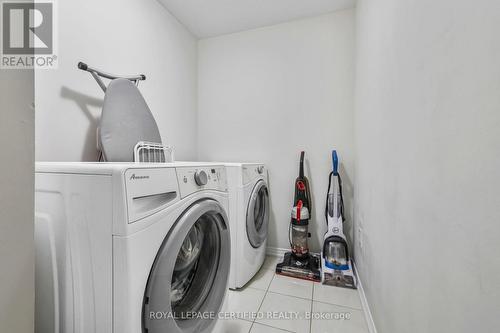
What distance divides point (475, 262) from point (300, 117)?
169cm

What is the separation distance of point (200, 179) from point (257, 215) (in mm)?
1066

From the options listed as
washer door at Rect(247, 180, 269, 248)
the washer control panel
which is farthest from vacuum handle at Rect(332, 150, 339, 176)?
the washer control panel

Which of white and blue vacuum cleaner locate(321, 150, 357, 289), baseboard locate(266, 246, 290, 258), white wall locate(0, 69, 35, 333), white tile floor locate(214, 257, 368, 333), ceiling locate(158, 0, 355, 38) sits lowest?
white tile floor locate(214, 257, 368, 333)

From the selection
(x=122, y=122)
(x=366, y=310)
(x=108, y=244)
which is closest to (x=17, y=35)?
(x=108, y=244)

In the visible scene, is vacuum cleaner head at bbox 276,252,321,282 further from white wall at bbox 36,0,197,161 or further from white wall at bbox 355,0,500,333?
white wall at bbox 36,0,197,161

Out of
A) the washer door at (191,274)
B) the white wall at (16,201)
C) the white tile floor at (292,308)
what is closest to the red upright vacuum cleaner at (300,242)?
the white tile floor at (292,308)

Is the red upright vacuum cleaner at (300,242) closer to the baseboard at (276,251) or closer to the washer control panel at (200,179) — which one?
the baseboard at (276,251)

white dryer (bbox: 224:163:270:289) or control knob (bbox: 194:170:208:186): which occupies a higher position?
control knob (bbox: 194:170:208:186)

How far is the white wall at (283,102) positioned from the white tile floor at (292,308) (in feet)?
1.69

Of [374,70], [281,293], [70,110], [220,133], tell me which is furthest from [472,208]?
[220,133]

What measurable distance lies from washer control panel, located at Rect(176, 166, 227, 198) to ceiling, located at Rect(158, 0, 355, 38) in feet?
5.21

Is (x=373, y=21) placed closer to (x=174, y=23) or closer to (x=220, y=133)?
(x=220, y=133)

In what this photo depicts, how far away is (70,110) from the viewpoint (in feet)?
3.62

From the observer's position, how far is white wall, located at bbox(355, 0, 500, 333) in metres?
0.36
